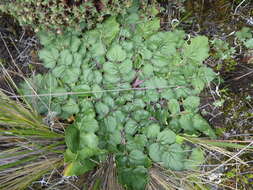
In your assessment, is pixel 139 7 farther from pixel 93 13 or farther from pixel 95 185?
pixel 95 185

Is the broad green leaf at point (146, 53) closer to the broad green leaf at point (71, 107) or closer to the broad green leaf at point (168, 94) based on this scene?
the broad green leaf at point (168, 94)

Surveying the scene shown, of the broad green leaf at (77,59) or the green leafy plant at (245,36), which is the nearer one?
the broad green leaf at (77,59)

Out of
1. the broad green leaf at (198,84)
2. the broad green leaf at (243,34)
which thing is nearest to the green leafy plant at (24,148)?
the broad green leaf at (198,84)

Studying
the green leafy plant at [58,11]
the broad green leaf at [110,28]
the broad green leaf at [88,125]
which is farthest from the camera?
the broad green leaf at [110,28]

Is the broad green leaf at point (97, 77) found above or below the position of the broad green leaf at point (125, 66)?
below

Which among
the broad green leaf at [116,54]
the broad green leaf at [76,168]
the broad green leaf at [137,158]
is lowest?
the broad green leaf at [76,168]

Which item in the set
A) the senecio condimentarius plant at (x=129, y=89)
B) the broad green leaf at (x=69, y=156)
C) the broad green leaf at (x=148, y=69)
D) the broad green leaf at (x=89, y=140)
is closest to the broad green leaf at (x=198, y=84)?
the senecio condimentarius plant at (x=129, y=89)

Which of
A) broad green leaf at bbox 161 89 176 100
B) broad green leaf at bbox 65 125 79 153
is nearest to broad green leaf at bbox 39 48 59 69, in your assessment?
broad green leaf at bbox 65 125 79 153

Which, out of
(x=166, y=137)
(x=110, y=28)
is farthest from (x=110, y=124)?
(x=110, y=28)

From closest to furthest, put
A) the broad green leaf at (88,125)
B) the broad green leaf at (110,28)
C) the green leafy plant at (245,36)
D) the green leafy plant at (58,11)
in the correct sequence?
the green leafy plant at (58,11) < the broad green leaf at (88,125) < the broad green leaf at (110,28) < the green leafy plant at (245,36)
